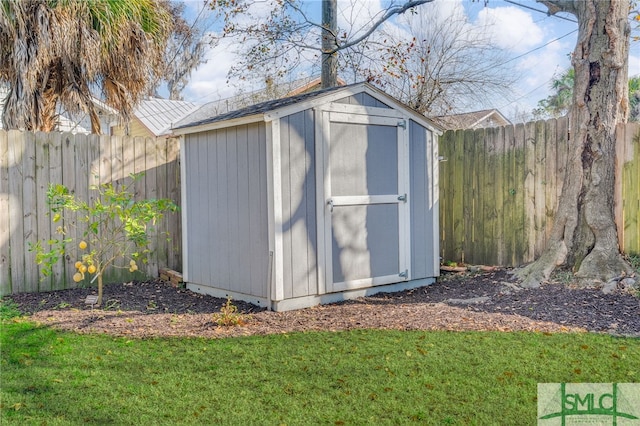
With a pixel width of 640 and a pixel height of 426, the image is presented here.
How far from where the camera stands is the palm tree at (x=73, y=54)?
6469 millimetres

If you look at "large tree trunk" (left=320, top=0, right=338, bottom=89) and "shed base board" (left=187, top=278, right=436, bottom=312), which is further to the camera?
"large tree trunk" (left=320, top=0, right=338, bottom=89)

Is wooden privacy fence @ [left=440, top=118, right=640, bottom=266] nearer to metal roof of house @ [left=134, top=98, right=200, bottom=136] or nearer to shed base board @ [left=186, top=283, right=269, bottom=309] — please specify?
shed base board @ [left=186, top=283, right=269, bottom=309]

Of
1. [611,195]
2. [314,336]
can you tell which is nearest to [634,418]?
[314,336]

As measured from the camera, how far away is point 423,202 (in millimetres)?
6031

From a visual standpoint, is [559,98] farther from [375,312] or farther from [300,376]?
[300,376]

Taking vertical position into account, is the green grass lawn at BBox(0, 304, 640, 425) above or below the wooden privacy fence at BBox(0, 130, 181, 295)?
below

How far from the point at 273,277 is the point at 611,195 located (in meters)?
3.40

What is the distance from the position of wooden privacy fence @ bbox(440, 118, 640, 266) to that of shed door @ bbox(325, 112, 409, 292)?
1.43 metres

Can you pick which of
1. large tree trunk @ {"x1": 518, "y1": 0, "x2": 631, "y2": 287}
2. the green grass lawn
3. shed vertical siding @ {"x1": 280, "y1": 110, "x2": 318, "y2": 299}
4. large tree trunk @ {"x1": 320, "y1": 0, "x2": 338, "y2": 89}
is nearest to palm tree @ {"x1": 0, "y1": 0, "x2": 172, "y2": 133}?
large tree trunk @ {"x1": 320, "y1": 0, "x2": 338, "y2": 89}

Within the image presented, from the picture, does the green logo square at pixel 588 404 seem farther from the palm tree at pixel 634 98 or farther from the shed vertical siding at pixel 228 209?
the palm tree at pixel 634 98

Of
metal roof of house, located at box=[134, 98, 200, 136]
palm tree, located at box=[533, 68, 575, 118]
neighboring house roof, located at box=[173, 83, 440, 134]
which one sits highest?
palm tree, located at box=[533, 68, 575, 118]

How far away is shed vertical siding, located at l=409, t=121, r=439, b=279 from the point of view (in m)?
5.89

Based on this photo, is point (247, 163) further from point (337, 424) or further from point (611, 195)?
point (611, 195)

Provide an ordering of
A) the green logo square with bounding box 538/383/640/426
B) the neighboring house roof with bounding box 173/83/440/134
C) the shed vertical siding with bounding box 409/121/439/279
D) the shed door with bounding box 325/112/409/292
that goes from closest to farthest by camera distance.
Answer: the green logo square with bounding box 538/383/640/426 → the neighboring house roof with bounding box 173/83/440/134 → the shed door with bounding box 325/112/409/292 → the shed vertical siding with bounding box 409/121/439/279
